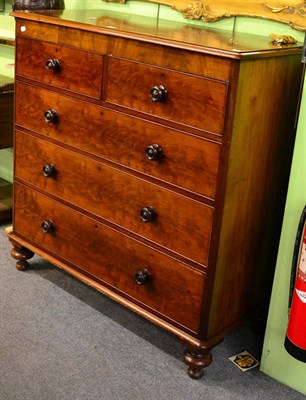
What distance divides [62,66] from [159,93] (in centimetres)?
52

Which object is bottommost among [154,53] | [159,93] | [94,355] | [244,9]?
[94,355]

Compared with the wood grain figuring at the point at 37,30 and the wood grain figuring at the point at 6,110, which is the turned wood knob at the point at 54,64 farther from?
the wood grain figuring at the point at 6,110

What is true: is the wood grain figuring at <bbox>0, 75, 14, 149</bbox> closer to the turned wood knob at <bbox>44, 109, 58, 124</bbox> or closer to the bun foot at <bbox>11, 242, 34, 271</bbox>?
the bun foot at <bbox>11, 242, 34, 271</bbox>

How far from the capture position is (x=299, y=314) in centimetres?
188

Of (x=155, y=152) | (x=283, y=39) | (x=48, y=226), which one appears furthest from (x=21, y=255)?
(x=283, y=39)

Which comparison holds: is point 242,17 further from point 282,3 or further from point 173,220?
point 173,220

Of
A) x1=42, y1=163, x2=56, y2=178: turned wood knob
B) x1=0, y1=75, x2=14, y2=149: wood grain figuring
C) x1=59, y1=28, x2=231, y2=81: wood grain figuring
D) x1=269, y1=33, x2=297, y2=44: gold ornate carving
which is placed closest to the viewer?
x1=59, y1=28, x2=231, y2=81: wood grain figuring

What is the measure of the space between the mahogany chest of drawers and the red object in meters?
0.25

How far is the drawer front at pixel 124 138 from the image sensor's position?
1915 millimetres

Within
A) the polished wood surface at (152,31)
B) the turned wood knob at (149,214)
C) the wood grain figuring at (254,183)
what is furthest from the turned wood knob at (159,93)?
the turned wood knob at (149,214)

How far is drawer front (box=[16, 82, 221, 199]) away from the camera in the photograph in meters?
1.92

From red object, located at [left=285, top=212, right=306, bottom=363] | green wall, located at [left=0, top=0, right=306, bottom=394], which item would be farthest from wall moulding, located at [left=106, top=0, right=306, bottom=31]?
red object, located at [left=285, top=212, right=306, bottom=363]

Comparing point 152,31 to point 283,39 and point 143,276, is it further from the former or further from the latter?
point 143,276

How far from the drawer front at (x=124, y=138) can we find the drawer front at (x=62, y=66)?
0.05m
